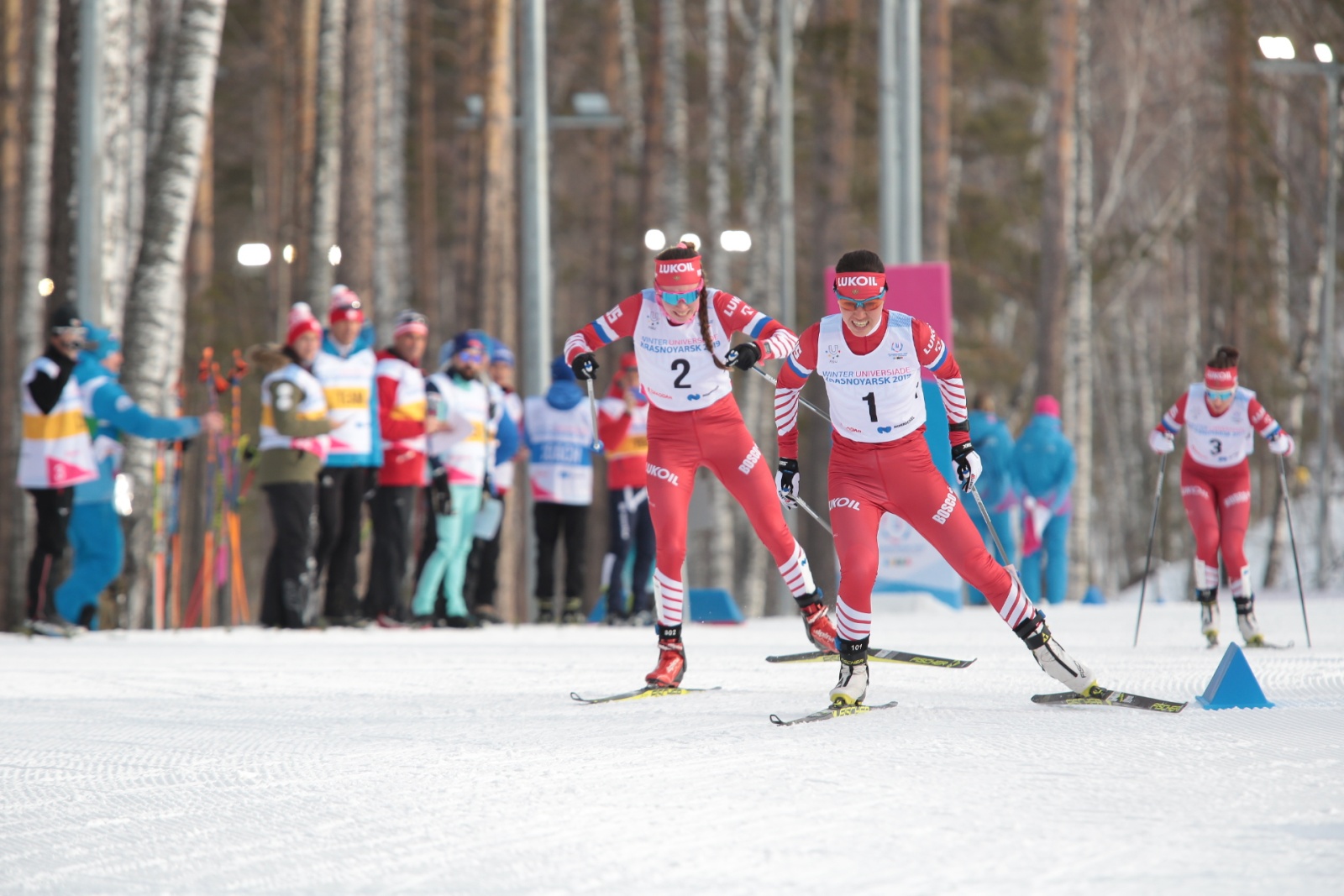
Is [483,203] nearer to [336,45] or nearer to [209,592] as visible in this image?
[336,45]

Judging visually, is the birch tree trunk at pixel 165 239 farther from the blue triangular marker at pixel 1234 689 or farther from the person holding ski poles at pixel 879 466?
the blue triangular marker at pixel 1234 689

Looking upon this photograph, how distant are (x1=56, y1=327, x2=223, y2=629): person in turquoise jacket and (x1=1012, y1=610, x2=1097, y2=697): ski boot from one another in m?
5.91

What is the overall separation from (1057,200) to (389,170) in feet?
33.1

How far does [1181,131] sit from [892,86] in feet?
66.4

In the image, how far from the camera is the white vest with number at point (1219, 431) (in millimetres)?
10992

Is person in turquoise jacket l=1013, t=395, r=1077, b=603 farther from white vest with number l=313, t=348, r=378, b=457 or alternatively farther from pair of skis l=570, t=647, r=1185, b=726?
pair of skis l=570, t=647, r=1185, b=726

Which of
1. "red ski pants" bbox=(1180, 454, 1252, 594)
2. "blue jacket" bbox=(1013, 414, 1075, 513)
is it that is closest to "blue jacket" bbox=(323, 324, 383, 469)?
"red ski pants" bbox=(1180, 454, 1252, 594)

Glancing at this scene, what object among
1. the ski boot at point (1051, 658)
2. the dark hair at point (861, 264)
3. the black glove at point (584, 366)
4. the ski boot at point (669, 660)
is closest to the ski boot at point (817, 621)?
A: the ski boot at point (669, 660)

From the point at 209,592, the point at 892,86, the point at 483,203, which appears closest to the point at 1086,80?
the point at 892,86

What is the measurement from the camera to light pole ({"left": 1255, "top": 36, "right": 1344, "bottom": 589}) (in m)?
→ 20.3

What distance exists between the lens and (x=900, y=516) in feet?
23.0

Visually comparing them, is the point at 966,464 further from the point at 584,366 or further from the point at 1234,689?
the point at 584,366

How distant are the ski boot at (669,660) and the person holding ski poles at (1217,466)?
14.3ft

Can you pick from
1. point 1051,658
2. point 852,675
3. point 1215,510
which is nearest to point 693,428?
point 852,675
